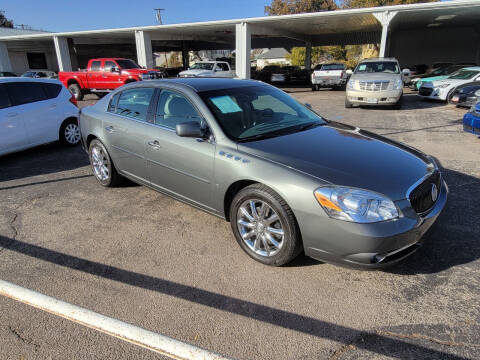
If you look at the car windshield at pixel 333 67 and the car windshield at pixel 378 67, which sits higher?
the car windshield at pixel 378 67

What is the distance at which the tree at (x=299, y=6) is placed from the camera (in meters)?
60.5

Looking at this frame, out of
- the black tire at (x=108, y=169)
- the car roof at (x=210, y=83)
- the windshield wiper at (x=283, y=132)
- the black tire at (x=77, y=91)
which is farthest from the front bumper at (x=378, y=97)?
the black tire at (x=77, y=91)

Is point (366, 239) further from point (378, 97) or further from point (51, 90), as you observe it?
point (378, 97)

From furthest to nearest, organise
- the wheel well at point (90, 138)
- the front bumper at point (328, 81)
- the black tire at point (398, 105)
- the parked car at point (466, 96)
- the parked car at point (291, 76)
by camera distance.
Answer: the parked car at point (291, 76) → the front bumper at point (328, 81) → the black tire at point (398, 105) → the parked car at point (466, 96) → the wheel well at point (90, 138)

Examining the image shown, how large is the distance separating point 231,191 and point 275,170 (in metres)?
0.61

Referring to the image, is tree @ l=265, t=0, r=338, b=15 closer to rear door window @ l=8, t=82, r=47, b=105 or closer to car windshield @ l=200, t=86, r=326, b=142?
rear door window @ l=8, t=82, r=47, b=105

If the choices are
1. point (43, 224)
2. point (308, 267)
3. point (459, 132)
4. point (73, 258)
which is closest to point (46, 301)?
point (73, 258)

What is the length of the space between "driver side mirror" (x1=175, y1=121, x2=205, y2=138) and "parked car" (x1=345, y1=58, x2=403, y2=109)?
10261 mm

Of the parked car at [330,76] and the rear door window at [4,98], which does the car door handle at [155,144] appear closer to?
the rear door window at [4,98]

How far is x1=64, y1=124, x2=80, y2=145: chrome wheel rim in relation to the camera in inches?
301

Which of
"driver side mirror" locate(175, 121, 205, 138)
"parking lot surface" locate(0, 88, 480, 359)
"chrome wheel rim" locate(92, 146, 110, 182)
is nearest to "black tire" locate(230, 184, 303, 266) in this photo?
"parking lot surface" locate(0, 88, 480, 359)

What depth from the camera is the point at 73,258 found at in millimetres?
3361

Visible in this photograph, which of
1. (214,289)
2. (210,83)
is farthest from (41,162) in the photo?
(214,289)

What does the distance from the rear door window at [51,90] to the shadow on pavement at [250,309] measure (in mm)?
4807
